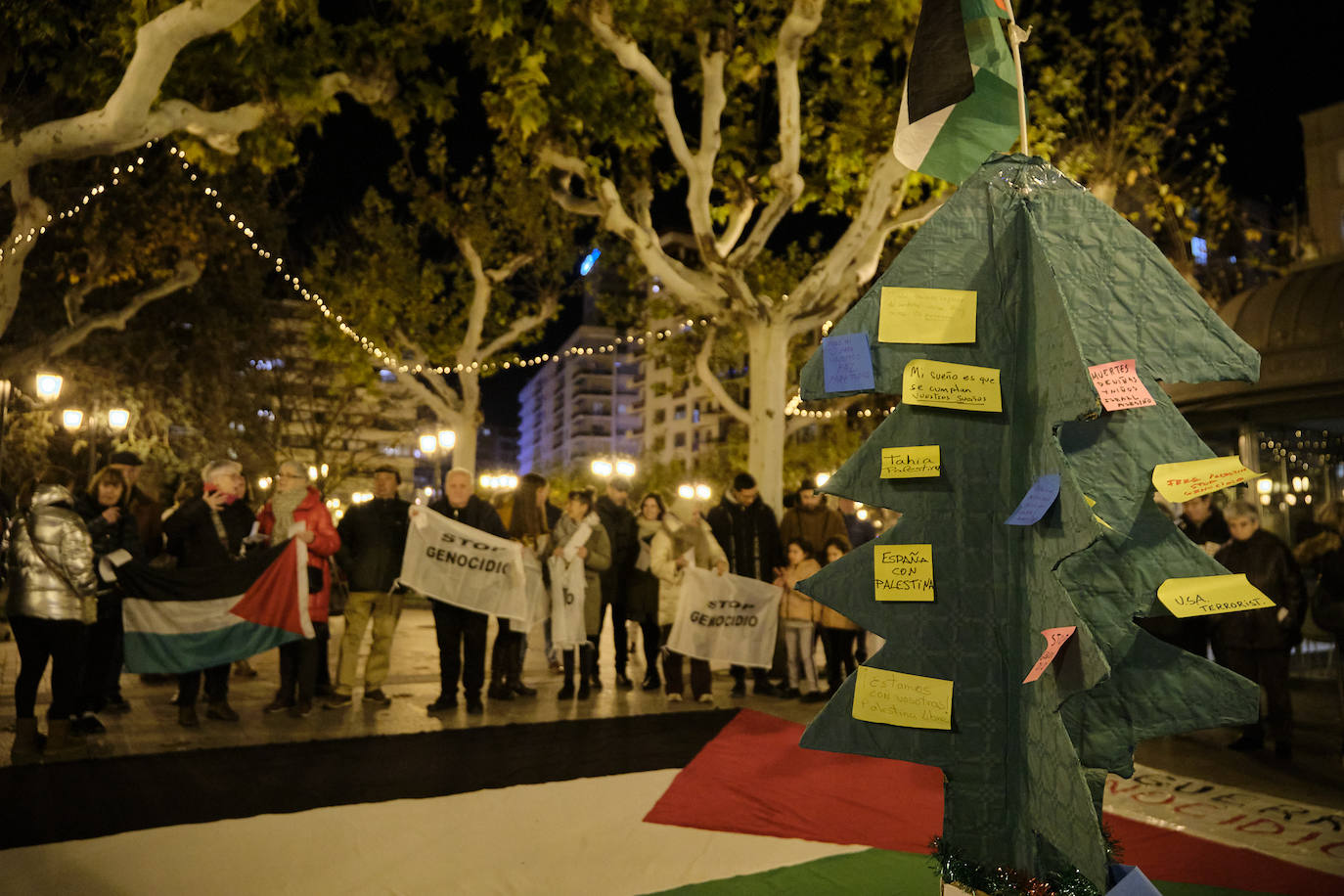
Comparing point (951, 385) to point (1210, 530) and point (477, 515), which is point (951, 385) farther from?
point (1210, 530)

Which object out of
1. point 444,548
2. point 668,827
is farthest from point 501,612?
point 668,827

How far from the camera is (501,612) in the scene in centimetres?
806

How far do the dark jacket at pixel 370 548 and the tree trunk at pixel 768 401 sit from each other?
4.92m

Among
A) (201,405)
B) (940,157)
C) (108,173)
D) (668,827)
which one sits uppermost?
(108,173)

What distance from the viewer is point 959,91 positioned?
3031 millimetres

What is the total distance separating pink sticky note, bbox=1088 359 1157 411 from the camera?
2559mm

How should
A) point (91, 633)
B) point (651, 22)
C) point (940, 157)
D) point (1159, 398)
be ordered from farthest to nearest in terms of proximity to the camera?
1. point (651, 22)
2. point (91, 633)
3. point (940, 157)
4. point (1159, 398)

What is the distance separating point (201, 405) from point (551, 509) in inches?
646

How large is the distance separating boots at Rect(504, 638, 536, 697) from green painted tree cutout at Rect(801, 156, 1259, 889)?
19.9 ft

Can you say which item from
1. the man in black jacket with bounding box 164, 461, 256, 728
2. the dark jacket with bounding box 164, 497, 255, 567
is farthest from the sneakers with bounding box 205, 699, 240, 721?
the dark jacket with bounding box 164, 497, 255, 567

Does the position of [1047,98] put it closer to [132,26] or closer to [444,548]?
[444,548]

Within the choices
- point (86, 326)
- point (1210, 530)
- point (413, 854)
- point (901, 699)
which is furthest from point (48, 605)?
point (86, 326)

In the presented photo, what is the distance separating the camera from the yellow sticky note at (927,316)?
285 centimetres

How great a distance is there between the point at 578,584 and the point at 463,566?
1.14m
